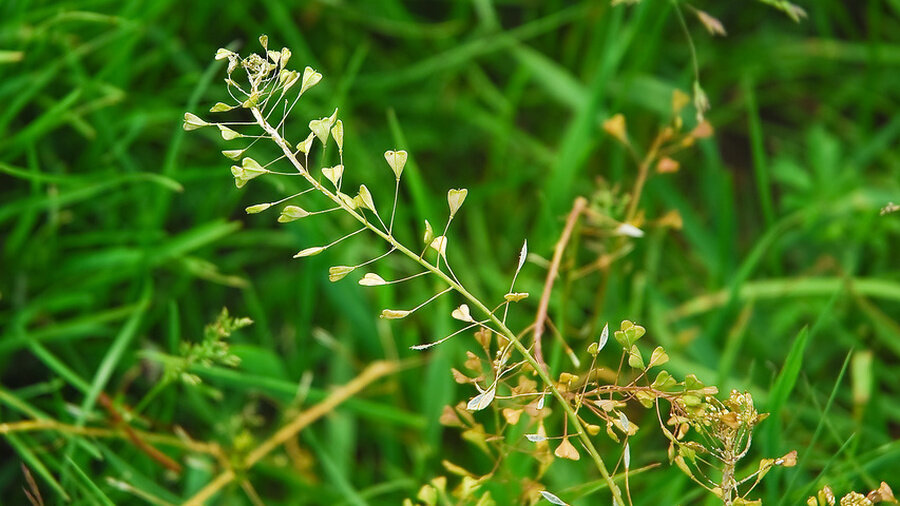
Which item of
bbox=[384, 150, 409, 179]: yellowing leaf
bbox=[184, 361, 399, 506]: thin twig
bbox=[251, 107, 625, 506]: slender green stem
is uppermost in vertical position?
bbox=[384, 150, 409, 179]: yellowing leaf

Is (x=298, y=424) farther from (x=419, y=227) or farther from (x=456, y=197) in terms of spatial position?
(x=456, y=197)

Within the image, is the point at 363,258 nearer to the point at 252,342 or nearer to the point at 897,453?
the point at 252,342

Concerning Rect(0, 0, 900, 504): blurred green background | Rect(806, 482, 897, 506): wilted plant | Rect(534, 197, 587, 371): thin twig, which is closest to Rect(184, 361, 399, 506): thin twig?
Rect(0, 0, 900, 504): blurred green background

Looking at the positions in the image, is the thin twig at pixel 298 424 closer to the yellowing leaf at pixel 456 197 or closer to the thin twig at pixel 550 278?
the thin twig at pixel 550 278

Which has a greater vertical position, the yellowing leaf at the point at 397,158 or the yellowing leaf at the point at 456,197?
the yellowing leaf at the point at 397,158

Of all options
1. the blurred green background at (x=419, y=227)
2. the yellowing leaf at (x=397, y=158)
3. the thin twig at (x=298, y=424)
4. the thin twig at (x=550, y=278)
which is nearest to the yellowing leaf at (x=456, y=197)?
the yellowing leaf at (x=397, y=158)

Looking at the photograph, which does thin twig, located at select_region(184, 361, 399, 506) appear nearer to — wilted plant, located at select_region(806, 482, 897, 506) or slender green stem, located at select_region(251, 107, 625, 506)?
slender green stem, located at select_region(251, 107, 625, 506)

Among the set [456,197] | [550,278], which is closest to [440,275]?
[456,197]

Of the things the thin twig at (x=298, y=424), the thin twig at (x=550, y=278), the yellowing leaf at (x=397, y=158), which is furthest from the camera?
the thin twig at (x=298, y=424)

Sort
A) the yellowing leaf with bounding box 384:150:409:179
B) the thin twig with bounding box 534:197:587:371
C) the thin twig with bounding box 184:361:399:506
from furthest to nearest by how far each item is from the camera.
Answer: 1. the thin twig with bounding box 184:361:399:506
2. the thin twig with bounding box 534:197:587:371
3. the yellowing leaf with bounding box 384:150:409:179
